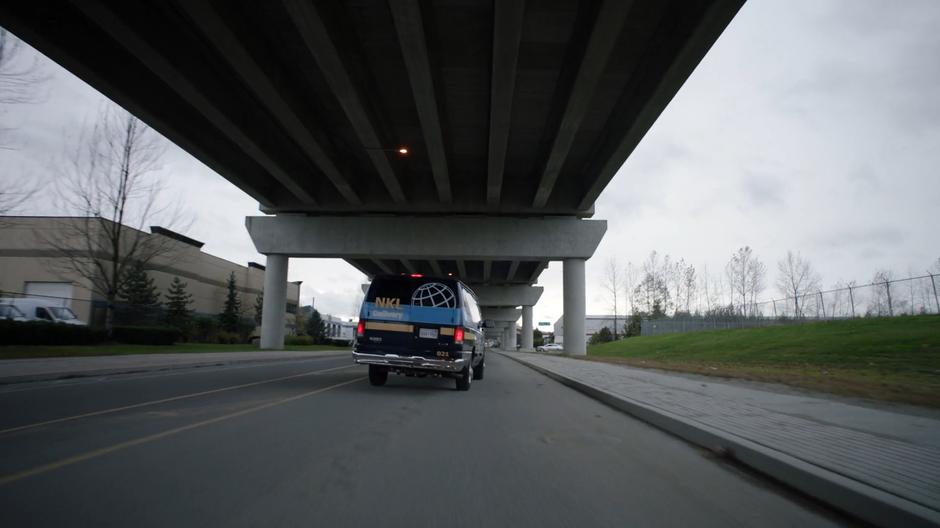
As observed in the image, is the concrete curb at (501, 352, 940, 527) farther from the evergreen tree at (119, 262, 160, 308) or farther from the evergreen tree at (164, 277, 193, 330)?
the evergreen tree at (119, 262, 160, 308)

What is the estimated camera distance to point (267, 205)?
33.1m

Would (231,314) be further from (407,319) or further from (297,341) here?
(407,319)

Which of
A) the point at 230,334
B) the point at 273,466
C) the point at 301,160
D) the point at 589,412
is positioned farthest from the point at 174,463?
the point at 230,334

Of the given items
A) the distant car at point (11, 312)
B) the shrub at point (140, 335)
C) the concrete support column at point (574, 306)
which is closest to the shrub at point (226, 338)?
the shrub at point (140, 335)

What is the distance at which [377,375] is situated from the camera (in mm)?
13148

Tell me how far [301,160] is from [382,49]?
40.4 ft

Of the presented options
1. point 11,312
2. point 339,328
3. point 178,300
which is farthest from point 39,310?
point 339,328

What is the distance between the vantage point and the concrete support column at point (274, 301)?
35531 mm

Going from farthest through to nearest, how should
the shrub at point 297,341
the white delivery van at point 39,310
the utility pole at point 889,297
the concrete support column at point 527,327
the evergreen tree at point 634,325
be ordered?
the concrete support column at point 527,327, the evergreen tree at point 634,325, the shrub at point 297,341, the utility pole at point 889,297, the white delivery van at point 39,310

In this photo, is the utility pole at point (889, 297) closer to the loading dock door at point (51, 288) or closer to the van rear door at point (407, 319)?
the van rear door at point (407, 319)

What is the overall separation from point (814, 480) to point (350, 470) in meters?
3.92

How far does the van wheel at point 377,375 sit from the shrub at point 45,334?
17611mm

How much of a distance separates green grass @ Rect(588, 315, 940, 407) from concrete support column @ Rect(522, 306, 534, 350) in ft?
114

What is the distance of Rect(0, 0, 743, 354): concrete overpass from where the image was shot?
14062 mm
